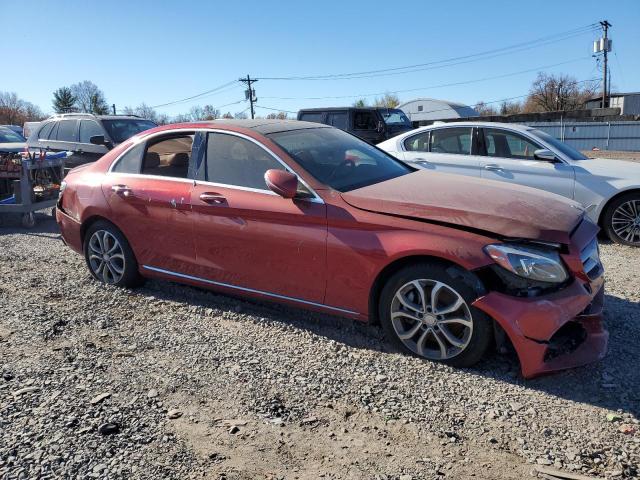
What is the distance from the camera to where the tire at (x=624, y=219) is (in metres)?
6.96

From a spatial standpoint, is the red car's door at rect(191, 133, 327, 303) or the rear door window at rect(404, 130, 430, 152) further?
the rear door window at rect(404, 130, 430, 152)

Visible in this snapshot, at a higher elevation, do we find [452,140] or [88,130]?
[88,130]

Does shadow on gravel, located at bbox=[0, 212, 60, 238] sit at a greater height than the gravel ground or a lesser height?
greater

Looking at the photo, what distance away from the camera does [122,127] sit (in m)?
12.2

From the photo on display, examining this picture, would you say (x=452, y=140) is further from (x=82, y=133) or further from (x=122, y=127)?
(x=82, y=133)

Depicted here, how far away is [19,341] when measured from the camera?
4207mm

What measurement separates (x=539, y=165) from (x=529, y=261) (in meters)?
4.46

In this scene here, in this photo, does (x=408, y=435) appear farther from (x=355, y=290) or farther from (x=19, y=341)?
(x=19, y=341)

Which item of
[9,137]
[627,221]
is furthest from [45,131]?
[627,221]

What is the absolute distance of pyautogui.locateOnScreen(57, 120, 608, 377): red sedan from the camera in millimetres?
3340

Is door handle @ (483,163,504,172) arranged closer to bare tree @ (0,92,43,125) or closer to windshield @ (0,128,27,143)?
windshield @ (0,128,27,143)

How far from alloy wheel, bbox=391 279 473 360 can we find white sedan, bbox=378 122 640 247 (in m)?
4.18

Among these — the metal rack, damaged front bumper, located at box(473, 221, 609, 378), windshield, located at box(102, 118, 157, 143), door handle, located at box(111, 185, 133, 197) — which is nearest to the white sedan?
damaged front bumper, located at box(473, 221, 609, 378)

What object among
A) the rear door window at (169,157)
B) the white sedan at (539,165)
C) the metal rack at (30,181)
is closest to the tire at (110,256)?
the rear door window at (169,157)
